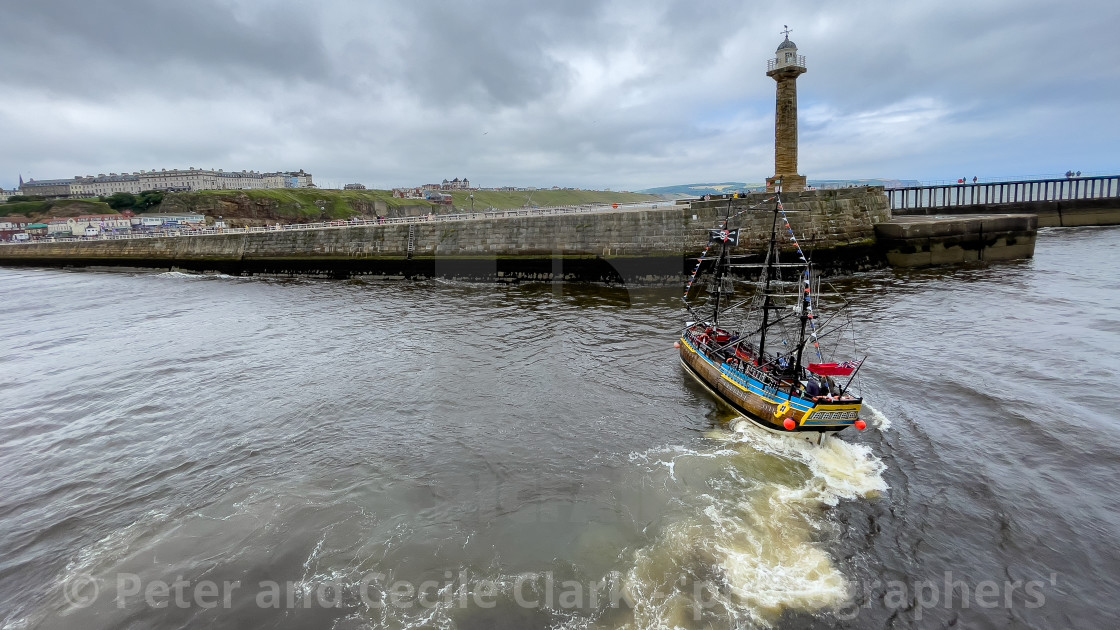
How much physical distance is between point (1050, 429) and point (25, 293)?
59324 mm

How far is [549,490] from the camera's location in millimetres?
9883

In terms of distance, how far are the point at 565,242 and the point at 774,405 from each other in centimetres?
2320

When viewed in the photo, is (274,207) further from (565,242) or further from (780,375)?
(780,375)

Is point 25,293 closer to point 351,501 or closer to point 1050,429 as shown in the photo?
point 351,501

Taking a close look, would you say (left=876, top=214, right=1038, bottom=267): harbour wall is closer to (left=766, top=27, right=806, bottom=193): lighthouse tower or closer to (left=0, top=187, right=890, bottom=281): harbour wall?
(left=0, top=187, right=890, bottom=281): harbour wall

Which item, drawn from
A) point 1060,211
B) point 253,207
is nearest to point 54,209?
point 253,207

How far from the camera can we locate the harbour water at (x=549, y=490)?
731 cm

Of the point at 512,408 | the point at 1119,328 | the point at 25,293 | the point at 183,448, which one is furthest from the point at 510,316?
the point at 25,293

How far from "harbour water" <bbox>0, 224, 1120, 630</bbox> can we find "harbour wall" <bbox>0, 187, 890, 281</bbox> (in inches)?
473

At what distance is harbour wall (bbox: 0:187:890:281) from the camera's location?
99.9 feet

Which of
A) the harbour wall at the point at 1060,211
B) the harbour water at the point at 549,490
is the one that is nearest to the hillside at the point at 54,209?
the harbour water at the point at 549,490

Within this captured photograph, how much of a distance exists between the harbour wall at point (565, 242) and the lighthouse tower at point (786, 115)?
2773mm

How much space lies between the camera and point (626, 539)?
27.8 feet

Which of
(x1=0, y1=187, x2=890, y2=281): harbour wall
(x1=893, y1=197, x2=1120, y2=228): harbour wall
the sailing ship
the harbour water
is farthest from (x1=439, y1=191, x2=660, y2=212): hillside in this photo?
the sailing ship
